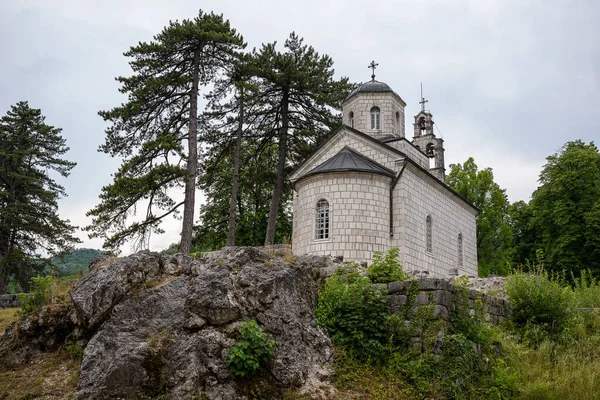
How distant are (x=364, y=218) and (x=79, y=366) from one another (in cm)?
1173

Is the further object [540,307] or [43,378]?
[540,307]

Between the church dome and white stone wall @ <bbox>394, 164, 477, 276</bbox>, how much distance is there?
568cm

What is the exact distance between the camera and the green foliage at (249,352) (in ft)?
24.0

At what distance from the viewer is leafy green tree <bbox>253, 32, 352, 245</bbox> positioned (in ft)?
79.2

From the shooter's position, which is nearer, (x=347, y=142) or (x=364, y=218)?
(x=364, y=218)

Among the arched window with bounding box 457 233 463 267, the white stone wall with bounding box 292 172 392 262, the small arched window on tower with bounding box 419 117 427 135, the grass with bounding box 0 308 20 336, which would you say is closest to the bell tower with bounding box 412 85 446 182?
the small arched window on tower with bounding box 419 117 427 135

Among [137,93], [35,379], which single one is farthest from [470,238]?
[35,379]

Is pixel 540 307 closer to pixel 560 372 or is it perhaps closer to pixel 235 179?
pixel 560 372

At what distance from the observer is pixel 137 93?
62.8 feet

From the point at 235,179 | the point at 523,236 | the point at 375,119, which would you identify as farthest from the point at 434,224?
the point at 523,236

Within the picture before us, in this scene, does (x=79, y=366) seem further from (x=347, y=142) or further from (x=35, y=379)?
(x=347, y=142)

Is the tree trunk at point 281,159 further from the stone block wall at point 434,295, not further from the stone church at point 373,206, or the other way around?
the stone block wall at point 434,295

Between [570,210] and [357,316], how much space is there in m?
22.9

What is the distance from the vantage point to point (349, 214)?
1770 cm
